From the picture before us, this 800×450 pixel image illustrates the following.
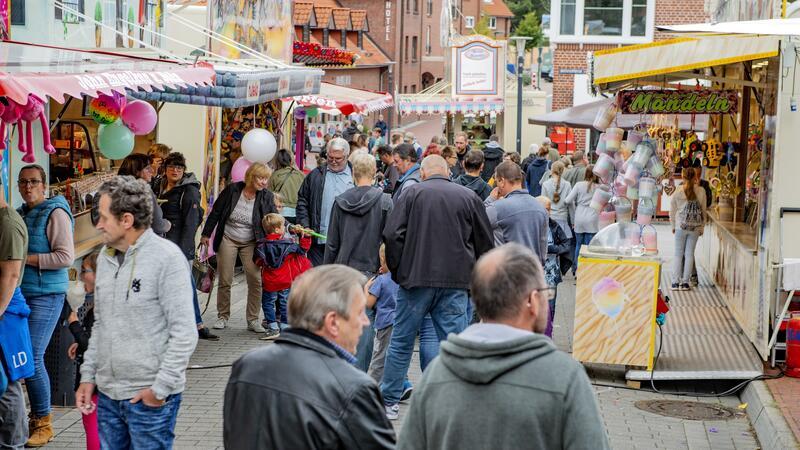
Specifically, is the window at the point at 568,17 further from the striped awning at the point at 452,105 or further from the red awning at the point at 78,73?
Result: the red awning at the point at 78,73

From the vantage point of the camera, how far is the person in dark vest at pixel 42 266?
739 cm

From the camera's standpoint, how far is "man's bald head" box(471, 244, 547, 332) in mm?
3500

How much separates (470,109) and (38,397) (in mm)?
32552

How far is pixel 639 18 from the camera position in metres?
32.9

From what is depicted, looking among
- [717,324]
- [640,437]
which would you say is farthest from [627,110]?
[640,437]

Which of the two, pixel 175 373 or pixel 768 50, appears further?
pixel 768 50

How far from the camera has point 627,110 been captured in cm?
1084

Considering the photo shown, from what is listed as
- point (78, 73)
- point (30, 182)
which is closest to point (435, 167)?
point (78, 73)

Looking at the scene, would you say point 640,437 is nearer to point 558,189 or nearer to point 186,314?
point 186,314

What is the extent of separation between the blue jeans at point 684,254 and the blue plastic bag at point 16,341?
387 inches

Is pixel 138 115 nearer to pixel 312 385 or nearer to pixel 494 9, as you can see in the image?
pixel 312 385

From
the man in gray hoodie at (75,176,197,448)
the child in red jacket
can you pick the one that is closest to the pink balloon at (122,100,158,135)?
the child in red jacket

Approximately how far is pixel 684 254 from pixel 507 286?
11920mm

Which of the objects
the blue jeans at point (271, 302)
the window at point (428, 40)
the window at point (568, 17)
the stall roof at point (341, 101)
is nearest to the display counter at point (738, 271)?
the blue jeans at point (271, 302)
